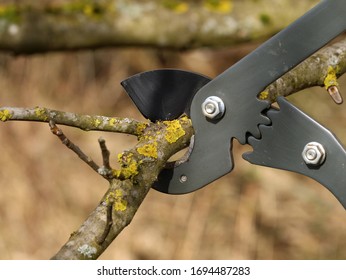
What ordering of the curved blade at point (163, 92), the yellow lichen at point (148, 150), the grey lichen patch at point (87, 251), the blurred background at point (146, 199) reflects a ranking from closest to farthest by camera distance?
the grey lichen patch at point (87, 251) → the yellow lichen at point (148, 150) → the curved blade at point (163, 92) → the blurred background at point (146, 199)

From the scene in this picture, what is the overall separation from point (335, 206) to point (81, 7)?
1788 mm

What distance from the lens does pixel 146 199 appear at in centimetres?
354

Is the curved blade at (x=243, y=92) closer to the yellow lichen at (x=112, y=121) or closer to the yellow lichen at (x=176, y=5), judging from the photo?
the yellow lichen at (x=112, y=121)

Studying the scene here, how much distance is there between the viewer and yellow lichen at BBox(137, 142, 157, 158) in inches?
47.0

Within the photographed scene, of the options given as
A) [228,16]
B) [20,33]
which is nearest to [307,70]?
[228,16]

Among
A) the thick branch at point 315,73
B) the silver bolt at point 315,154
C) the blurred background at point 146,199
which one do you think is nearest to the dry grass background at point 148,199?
the blurred background at point 146,199

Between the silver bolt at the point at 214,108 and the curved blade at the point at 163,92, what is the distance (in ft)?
0.25

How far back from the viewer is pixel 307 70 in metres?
1.38

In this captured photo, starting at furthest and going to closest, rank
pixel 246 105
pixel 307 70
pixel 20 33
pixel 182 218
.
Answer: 1. pixel 182 218
2. pixel 20 33
3. pixel 307 70
4. pixel 246 105

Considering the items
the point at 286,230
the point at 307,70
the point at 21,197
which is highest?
the point at 21,197

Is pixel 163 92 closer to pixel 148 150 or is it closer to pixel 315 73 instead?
pixel 148 150

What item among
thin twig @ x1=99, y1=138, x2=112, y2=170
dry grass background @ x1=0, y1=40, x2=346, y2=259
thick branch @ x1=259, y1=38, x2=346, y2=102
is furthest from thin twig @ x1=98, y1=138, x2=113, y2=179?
dry grass background @ x1=0, y1=40, x2=346, y2=259

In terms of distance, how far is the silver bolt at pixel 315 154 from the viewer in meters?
1.17
